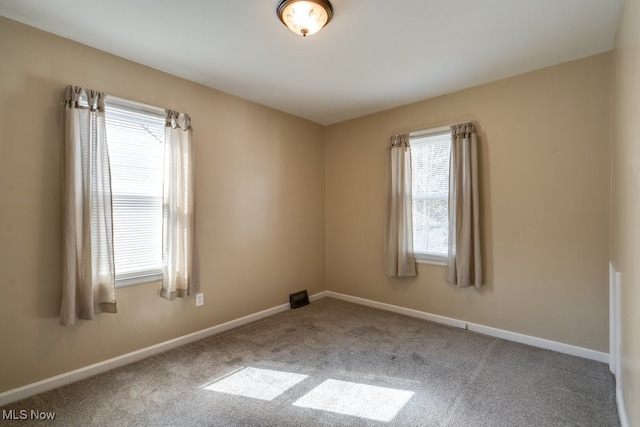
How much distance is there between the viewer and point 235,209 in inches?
134

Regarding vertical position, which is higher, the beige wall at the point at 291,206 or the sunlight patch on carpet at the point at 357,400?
the beige wall at the point at 291,206

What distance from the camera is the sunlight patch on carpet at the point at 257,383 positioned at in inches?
83.4

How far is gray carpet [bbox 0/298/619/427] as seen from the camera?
6.11 ft

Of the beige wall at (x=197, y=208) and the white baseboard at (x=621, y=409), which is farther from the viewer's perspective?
the beige wall at (x=197, y=208)

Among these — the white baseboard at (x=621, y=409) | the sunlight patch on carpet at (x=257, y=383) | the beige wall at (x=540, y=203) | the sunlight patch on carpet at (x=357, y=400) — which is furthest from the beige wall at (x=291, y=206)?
the sunlight patch on carpet at (x=357, y=400)

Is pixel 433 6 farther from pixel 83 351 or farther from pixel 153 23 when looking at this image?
pixel 83 351

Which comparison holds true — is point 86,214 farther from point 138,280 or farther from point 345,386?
point 345,386

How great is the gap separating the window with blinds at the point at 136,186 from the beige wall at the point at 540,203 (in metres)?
2.81

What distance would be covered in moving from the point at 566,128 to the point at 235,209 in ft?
10.9

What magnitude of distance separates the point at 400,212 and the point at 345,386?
2.10 meters

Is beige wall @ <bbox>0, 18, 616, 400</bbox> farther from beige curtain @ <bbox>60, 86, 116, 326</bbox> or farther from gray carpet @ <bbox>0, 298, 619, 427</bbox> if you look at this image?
gray carpet @ <bbox>0, 298, 619, 427</bbox>

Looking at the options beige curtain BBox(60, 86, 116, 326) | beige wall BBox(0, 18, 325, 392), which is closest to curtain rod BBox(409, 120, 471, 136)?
beige wall BBox(0, 18, 325, 392)

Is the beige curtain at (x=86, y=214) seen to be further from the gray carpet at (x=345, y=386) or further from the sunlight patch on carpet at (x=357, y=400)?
the sunlight patch on carpet at (x=357, y=400)

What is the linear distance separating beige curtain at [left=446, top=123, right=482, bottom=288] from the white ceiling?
2.07ft
